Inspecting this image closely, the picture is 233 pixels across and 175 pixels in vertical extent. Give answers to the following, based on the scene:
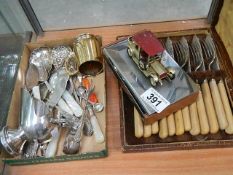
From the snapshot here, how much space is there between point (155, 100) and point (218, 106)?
0.12 m

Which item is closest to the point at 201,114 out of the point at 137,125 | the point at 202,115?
the point at 202,115

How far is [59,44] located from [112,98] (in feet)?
0.57

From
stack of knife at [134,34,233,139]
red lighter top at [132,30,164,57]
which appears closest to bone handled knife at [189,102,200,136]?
stack of knife at [134,34,233,139]

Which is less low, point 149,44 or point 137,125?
point 149,44

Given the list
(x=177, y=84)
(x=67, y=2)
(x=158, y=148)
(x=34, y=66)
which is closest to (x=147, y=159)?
(x=158, y=148)

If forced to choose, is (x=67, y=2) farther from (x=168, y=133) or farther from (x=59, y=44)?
(x=168, y=133)

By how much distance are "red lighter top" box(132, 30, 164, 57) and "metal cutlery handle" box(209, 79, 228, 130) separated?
0.13 metres

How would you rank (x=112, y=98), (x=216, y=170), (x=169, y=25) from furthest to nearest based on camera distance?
(x=169, y=25)
(x=112, y=98)
(x=216, y=170)

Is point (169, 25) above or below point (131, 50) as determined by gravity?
above

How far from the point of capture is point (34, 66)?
26.5 inches

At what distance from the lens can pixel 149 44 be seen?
556mm

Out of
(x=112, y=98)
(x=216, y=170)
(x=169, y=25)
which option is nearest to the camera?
(x=216, y=170)

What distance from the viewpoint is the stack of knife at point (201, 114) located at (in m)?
0.56

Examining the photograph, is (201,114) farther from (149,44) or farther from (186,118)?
(149,44)
